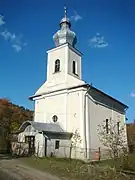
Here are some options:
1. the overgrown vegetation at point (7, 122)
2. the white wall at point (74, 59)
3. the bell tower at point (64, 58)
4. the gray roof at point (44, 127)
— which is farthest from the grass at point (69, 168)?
the white wall at point (74, 59)

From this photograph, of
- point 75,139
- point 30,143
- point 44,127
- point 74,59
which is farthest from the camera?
point 74,59

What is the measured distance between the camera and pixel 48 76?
29266mm

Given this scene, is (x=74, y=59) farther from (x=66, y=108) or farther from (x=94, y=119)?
(x=94, y=119)

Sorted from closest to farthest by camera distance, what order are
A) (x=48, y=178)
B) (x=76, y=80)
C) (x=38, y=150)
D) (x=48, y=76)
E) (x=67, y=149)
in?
(x=48, y=178), (x=38, y=150), (x=67, y=149), (x=76, y=80), (x=48, y=76)

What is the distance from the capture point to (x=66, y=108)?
82.3ft

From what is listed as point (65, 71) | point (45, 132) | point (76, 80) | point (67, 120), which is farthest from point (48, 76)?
point (45, 132)

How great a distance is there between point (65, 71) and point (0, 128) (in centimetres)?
1150

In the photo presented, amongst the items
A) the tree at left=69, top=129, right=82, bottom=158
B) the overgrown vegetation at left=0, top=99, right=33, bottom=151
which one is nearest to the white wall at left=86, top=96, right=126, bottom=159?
the tree at left=69, top=129, right=82, bottom=158

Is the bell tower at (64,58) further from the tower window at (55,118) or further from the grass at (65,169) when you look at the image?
the grass at (65,169)

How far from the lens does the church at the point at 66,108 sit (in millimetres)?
22875

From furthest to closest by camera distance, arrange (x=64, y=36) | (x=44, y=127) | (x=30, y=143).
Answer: (x=64, y=36) < (x=30, y=143) < (x=44, y=127)

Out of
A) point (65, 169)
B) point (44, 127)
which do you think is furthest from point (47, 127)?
point (65, 169)

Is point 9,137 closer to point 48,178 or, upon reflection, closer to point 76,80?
point 76,80

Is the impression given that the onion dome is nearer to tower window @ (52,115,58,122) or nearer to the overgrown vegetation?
tower window @ (52,115,58,122)
